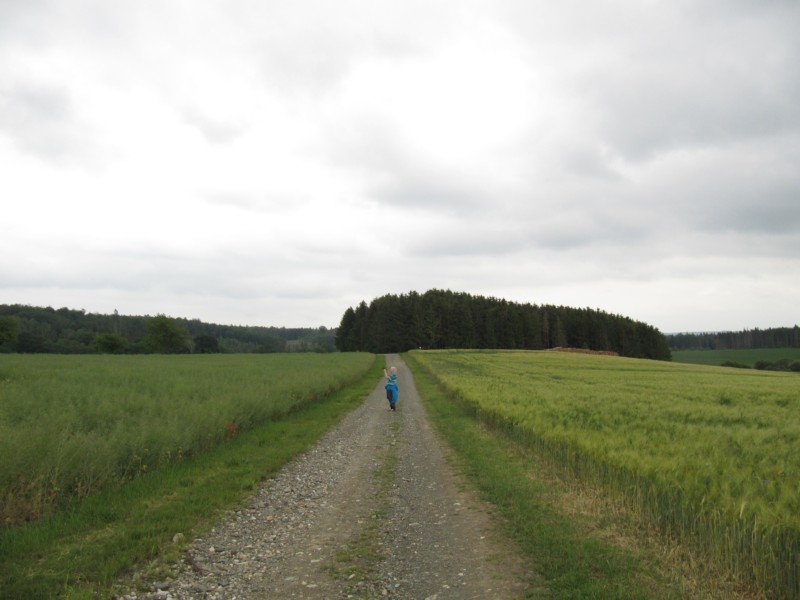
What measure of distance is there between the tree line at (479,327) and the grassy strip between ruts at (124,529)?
102m

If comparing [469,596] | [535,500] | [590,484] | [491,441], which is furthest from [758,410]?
[469,596]

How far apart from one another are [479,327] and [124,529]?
117 meters

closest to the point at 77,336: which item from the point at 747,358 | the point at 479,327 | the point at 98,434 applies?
the point at 479,327

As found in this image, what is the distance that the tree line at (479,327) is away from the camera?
115 metres

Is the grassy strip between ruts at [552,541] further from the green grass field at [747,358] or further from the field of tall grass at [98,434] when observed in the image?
the green grass field at [747,358]

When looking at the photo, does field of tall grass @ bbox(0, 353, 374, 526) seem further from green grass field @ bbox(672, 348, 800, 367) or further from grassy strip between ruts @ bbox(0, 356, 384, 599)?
green grass field @ bbox(672, 348, 800, 367)

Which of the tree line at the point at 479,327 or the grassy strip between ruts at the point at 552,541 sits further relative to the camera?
the tree line at the point at 479,327

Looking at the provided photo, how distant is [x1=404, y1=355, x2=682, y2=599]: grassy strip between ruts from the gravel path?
392 millimetres

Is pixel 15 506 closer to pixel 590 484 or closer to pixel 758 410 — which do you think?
pixel 590 484

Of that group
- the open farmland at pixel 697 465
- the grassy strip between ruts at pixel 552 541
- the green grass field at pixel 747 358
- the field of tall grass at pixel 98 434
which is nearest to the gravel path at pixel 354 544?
the grassy strip between ruts at pixel 552 541

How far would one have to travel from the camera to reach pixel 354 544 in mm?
7141

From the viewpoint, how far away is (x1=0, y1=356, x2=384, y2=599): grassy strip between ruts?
18.9ft

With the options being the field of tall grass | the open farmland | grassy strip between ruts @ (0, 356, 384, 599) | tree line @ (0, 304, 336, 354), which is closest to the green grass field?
tree line @ (0, 304, 336, 354)

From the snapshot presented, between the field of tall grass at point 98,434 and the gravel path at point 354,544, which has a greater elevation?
the field of tall grass at point 98,434
